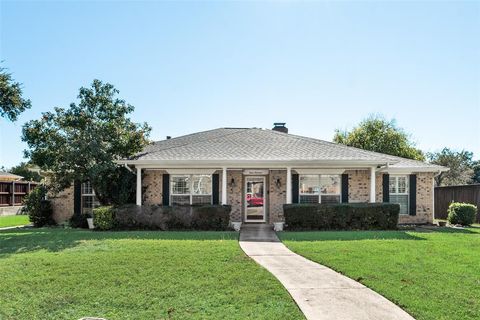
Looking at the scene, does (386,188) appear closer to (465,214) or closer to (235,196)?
(465,214)

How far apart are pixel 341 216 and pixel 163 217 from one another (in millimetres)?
7007

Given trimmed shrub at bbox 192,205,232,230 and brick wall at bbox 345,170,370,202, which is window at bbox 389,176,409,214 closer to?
brick wall at bbox 345,170,370,202

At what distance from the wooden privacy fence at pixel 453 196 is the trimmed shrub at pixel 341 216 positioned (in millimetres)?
7988

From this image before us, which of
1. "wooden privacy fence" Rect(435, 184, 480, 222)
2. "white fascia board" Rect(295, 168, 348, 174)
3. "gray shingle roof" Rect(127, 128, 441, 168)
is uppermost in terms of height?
"gray shingle roof" Rect(127, 128, 441, 168)

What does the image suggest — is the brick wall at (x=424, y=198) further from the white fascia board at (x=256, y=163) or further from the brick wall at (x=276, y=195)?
the brick wall at (x=276, y=195)

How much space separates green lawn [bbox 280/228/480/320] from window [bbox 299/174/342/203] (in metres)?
3.99

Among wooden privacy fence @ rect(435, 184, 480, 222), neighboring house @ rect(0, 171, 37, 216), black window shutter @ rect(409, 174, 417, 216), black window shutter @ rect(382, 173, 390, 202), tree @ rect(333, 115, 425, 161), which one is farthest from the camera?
tree @ rect(333, 115, 425, 161)

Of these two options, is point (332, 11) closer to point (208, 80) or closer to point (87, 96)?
point (208, 80)

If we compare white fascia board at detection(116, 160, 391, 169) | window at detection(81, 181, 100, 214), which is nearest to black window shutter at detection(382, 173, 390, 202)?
white fascia board at detection(116, 160, 391, 169)

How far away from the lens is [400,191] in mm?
18250

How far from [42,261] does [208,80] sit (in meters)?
10.8

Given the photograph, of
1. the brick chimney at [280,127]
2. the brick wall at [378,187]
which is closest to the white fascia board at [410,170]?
the brick wall at [378,187]

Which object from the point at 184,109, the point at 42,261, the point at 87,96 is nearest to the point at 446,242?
the point at 42,261

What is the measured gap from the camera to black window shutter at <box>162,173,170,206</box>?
17.2 metres
